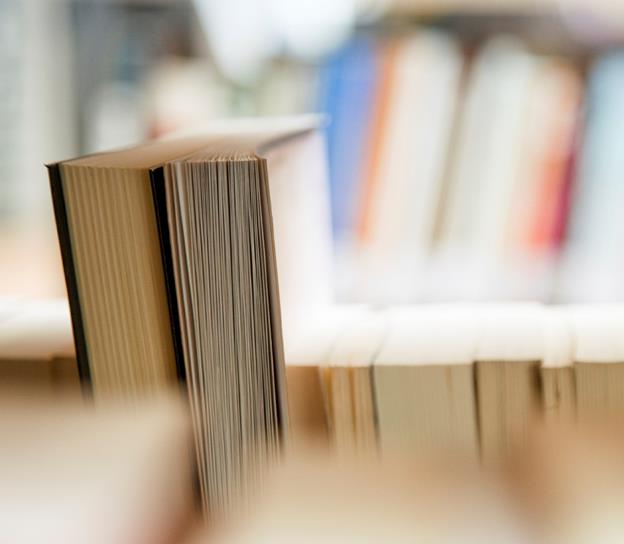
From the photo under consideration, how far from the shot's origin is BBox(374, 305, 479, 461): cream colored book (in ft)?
2.20

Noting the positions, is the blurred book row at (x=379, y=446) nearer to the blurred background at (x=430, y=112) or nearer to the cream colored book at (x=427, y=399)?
the cream colored book at (x=427, y=399)

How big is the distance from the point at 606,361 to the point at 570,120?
44cm

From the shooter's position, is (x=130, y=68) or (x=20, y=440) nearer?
(x=20, y=440)

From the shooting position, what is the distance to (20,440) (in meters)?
0.65

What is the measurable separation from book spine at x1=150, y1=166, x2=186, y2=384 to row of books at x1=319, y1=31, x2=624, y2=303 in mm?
464

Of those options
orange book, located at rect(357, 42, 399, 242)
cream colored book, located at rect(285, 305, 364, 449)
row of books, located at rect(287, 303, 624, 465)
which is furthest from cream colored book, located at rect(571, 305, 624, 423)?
orange book, located at rect(357, 42, 399, 242)

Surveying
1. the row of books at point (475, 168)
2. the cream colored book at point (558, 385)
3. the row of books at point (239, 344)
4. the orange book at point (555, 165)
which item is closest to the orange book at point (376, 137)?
the row of books at point (475, 168)

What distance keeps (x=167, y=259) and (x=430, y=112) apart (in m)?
0.52

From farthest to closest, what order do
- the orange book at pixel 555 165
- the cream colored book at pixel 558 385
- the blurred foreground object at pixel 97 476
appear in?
the orange book at pixel 555 165
the cream colored book at pixel 558 385
the blurred foreground object at pixel 97 476

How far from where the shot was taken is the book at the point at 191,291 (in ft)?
1.97

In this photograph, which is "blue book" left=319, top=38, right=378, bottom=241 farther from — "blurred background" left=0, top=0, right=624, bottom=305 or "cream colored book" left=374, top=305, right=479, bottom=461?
"cream colored book" left=374, top=305, right=479, bottom=461

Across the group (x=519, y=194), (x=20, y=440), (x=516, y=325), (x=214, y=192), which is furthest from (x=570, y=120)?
(x=20, y=440)

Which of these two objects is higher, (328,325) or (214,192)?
(214,192)

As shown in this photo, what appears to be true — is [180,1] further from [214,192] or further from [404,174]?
[214,192]
